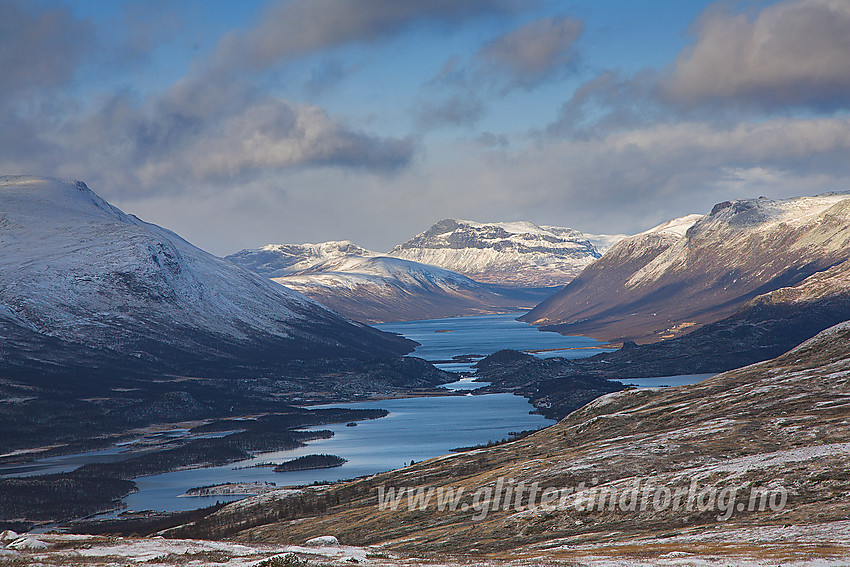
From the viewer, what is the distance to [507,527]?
7694 centimetres

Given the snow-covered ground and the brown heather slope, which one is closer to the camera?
the snow-covered ground

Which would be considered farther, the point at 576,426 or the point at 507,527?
the point at 576,426

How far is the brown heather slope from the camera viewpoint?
2373 inches

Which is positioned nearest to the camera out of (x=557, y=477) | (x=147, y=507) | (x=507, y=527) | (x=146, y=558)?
(x=146, y=558)

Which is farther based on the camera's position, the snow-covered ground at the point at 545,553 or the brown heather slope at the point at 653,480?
the brown heather slope at the point at 653,480

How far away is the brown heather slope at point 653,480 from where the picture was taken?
60.3 m

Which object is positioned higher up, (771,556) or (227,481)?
(771,556)

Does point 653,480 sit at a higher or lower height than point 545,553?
higher

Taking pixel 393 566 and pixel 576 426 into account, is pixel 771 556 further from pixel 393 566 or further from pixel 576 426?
pixel 576 426

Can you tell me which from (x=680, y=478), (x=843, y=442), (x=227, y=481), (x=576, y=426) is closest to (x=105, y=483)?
(x=227, y=481)

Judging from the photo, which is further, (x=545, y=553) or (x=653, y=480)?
(x=653, y=480)

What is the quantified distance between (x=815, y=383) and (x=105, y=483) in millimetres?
167391

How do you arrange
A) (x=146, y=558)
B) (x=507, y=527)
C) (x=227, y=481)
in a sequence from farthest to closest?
(x=227, y=481)
(x=507, y=527)
(x=146, y=558)

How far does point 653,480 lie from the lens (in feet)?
264
